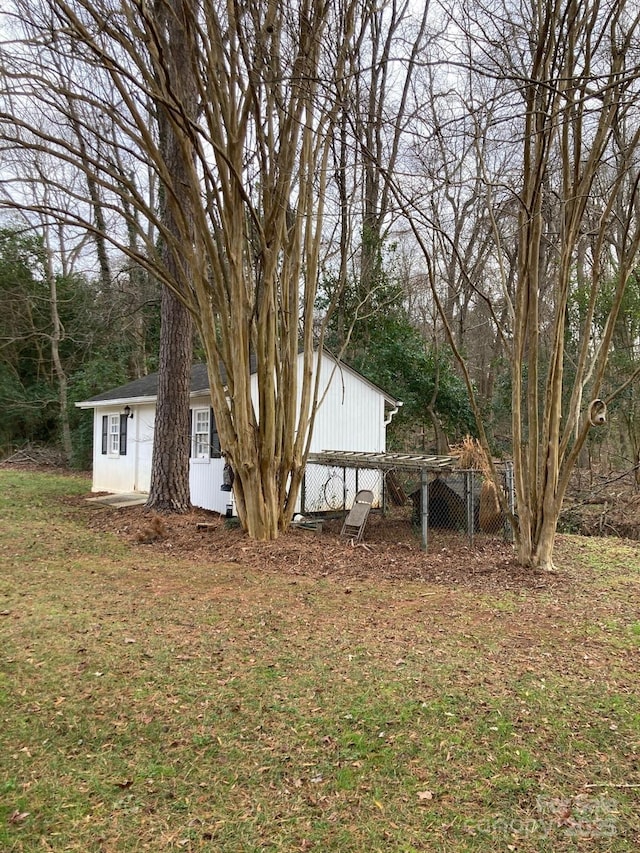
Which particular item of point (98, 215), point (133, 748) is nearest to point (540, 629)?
point (133, 748)

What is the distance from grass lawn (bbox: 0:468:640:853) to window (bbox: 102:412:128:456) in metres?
9.65

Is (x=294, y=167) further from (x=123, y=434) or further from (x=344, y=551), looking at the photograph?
(x=123, y=434)

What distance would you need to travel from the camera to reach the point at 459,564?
24.1 feet

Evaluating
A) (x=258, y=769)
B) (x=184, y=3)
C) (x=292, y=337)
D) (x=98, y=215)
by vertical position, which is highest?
(x=98, y=215)

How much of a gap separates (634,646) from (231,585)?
12.4 feet

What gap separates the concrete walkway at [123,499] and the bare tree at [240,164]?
4807 mm

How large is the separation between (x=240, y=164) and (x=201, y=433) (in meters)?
6.17

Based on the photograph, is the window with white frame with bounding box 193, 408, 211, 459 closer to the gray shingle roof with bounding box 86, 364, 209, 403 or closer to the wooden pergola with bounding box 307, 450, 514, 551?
the gray shingle roof with bounding box 86, 364, 209, 403

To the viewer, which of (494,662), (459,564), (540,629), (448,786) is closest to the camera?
(448,786)

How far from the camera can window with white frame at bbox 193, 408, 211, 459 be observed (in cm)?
1218

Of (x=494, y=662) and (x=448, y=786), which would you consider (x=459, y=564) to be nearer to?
(x=494, y=662)

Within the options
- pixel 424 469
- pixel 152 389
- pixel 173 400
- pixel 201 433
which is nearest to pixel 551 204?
pixel 424 469

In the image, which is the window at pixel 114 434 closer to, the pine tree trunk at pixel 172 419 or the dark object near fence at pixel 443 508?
the pine tree trunk at pixel 172 419

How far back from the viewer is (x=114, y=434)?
52.1ft
